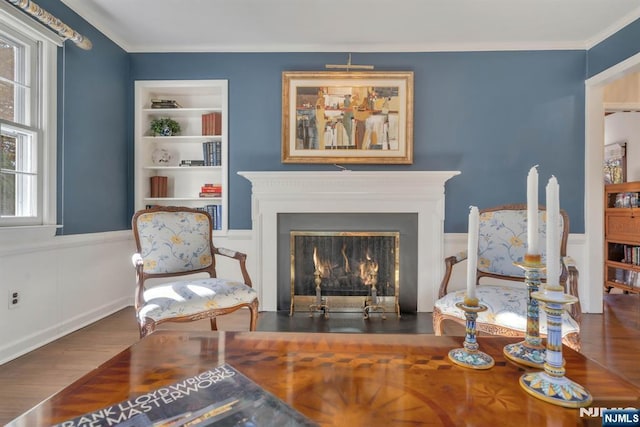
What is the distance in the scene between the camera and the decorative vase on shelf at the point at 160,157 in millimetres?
3297

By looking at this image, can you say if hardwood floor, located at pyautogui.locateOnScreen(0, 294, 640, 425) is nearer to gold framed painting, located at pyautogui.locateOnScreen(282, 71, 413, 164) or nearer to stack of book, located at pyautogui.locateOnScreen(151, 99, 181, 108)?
gold framed painting, located at pyautogui.locateOnScreen(282, 71, 413, 164)

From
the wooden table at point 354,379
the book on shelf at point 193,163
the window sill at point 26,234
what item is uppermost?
the book on shelf at point 193,163

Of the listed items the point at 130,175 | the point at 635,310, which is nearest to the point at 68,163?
the point at 130,175

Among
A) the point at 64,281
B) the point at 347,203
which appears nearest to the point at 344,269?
the point at 347,203

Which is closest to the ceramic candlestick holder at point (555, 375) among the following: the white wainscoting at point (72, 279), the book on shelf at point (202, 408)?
the book on shelf at point (202, 408)

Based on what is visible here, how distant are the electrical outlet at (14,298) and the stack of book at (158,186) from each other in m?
1.43

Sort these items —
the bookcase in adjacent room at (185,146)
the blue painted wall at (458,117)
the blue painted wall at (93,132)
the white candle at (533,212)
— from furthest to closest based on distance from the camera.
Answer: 1. the bookcase in adjacent room at (185,146)
2. the blue painted wall at (458,117)
3. the blue painted wall at (93,132)
4. the white candle at (533,212)

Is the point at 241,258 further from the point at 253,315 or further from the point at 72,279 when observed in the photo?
the point at 72,279

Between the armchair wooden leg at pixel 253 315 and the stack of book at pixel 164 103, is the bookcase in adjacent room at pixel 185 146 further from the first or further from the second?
the armchair wooden leg at pixel 253 315

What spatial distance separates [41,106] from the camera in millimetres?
2305

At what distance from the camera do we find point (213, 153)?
323 centimetres

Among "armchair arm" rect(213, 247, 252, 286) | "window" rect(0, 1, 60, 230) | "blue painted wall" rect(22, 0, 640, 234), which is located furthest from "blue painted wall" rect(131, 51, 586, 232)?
"window" rect(0, 1, 60, 230)

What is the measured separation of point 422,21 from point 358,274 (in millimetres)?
2281

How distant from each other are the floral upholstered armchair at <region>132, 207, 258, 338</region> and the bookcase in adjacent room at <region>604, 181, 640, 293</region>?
4583 millimetres
